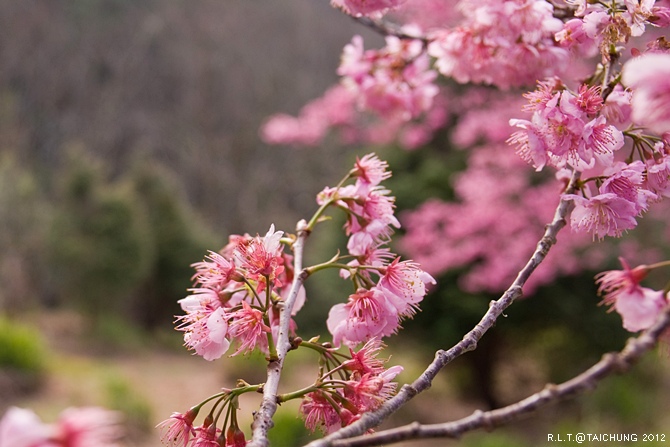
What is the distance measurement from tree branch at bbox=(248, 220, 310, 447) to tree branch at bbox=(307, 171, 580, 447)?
78 mm

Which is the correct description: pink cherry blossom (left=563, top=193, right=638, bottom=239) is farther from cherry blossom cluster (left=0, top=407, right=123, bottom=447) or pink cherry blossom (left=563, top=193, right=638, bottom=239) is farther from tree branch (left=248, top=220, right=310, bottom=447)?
cherry blossom cluster (left=0, top=407, right=123, bottom=447)

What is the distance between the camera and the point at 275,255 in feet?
2.32

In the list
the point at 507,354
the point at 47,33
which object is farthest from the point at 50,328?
the point at 47,33

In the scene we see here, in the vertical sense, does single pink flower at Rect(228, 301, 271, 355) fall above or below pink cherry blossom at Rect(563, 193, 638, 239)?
below

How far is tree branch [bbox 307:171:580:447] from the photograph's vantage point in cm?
48

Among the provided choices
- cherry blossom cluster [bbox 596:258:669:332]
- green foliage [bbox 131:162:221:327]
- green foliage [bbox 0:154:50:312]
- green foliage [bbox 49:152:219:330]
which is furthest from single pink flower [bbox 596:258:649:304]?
green foliage [bbox 131:162:221:327]

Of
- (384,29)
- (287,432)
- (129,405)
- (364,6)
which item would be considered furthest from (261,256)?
(129,405)

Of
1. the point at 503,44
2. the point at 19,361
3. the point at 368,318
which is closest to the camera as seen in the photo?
the point at 368,318

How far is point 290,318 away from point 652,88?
0.43 meters

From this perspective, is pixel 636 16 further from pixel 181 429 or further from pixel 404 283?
pixel 181 429

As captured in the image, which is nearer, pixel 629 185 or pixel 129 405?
pixel 629 185

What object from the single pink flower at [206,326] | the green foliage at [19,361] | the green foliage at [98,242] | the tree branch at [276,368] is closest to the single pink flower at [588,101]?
the tree branch at [276,368]

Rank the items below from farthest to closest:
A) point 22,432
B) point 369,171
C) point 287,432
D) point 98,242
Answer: point 98,242 → point 287,432 → point 369,171 → point 22,432

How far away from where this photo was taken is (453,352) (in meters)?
0.60
